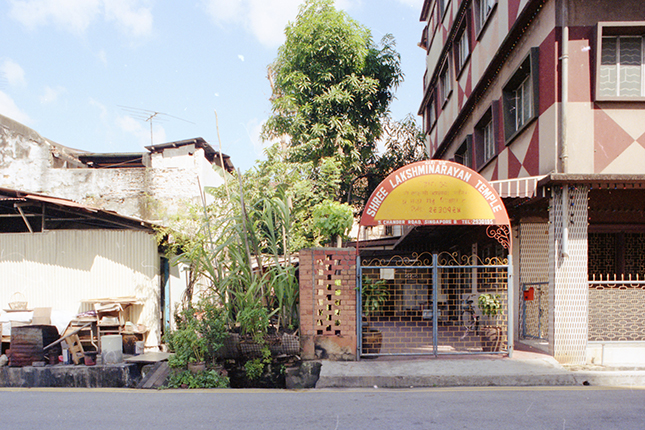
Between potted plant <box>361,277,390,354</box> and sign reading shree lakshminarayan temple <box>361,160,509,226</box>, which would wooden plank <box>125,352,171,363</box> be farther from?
sign reading shree lakshminarayan temple <box>361,160,509,226</box>

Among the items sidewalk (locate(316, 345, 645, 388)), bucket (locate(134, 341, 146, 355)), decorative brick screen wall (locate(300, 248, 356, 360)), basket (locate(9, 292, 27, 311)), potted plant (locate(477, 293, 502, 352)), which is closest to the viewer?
sidewalk (locate(316, 345, 645, 388))

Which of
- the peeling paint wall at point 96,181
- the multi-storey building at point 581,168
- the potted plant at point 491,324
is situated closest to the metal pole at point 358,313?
the potted plant at point 491,324

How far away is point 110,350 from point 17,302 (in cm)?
352

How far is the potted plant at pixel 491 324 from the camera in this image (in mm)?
8555

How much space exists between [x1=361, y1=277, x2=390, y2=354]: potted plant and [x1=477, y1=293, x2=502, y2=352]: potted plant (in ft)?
6.19

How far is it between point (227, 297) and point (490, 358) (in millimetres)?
5083

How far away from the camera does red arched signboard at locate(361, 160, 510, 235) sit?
27.0 feet

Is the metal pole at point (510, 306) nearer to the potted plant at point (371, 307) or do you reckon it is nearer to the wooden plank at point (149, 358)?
the potted plant at point (371, 307)

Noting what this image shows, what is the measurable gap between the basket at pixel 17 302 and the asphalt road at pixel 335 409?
3.72m

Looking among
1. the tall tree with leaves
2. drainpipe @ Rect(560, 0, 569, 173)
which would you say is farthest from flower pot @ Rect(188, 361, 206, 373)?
the tall tree with leaves

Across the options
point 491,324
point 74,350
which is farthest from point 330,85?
point 74,350

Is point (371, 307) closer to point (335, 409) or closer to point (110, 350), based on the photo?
point (335, 409)

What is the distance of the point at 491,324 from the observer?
29.0 feet

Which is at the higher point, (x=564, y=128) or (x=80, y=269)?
(x=564, y=128)
